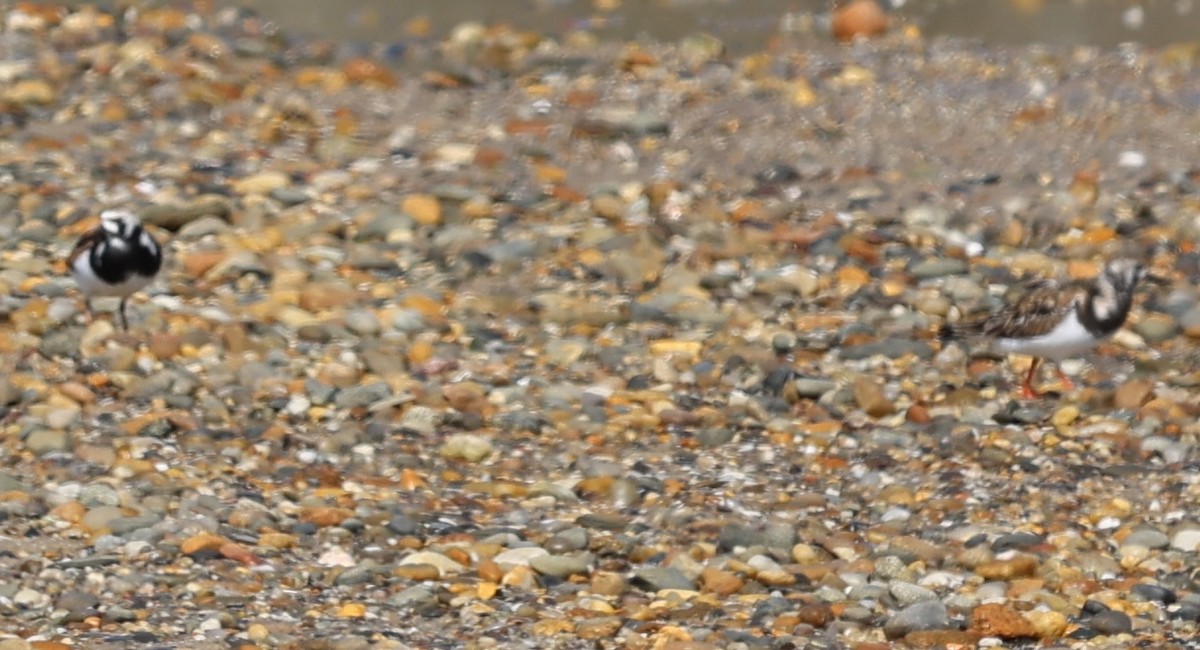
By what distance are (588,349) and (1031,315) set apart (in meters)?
2.13

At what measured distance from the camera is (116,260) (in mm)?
9672

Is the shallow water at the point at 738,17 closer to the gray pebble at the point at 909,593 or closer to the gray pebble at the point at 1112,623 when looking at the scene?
the gray pebble at the point at 909,593

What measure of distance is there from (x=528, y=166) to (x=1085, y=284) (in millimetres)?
4020

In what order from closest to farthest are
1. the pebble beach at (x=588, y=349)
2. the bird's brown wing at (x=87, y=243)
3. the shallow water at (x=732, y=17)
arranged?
1. the pebble beach at (x=588, y=349)
2. the bird's brown wing at (x=87, y=243)
3. the shallow water at (x=732, y=17)

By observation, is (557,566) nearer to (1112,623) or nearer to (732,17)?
(1112,623)

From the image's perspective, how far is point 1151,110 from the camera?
13.3 meters

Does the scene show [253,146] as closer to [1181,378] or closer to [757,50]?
[757,50]

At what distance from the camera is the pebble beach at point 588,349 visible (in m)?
7.33

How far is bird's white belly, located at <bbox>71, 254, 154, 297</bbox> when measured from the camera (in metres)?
Result: 9.69

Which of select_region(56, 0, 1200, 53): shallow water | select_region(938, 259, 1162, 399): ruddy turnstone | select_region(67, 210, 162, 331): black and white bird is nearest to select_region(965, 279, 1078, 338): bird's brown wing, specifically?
select_region(938, 259, 1162, 399): ruddy turnstone

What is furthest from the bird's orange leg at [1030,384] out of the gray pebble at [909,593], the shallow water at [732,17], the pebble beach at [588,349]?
the shallow water at [732,17]

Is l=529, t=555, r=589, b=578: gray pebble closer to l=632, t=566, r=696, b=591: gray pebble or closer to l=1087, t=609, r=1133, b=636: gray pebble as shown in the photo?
l=632, t=566, r=696, b=591: gray pebble

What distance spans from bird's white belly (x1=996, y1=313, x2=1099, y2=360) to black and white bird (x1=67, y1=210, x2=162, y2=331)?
412cm

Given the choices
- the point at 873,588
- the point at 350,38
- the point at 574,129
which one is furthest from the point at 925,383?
the point at 350,38
